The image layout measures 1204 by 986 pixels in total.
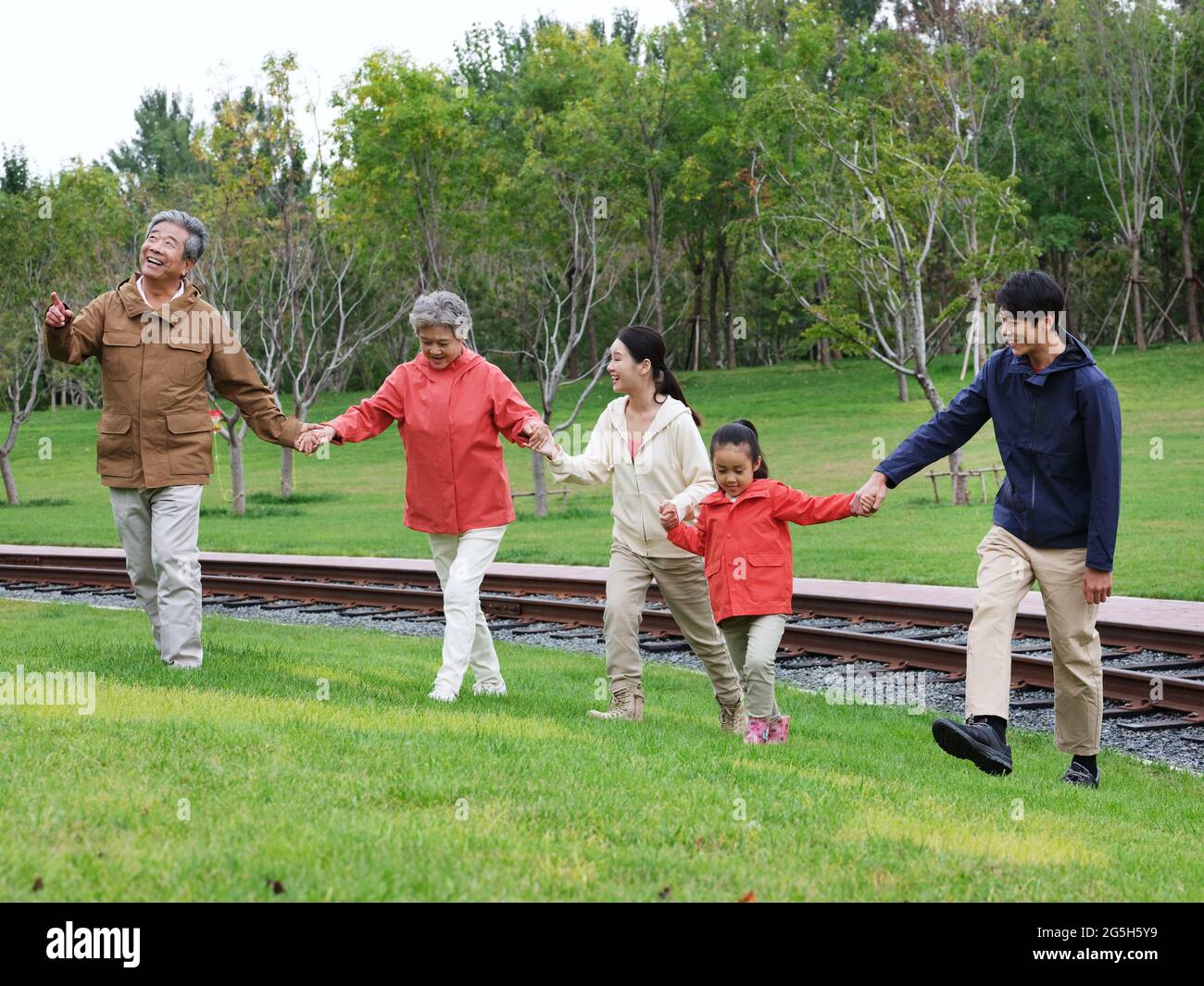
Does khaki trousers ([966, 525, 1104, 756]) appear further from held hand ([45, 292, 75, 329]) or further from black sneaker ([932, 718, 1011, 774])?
held hand ([45, 292, 75, 329])

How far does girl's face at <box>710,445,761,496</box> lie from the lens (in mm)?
6711

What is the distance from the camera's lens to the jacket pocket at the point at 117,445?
24.9ft

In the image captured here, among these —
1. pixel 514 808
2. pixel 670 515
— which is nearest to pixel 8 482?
pixel 670 515

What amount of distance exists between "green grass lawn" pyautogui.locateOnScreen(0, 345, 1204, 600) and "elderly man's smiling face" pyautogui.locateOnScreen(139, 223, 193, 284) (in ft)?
30.4

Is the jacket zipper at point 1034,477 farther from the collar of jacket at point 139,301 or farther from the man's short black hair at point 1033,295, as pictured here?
the collar of jacket at point 139,301

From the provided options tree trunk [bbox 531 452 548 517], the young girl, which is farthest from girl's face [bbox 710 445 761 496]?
tree trunk [bbox 531 452 548 517]

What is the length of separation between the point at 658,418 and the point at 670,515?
560 millimetres

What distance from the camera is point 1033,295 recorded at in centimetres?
616

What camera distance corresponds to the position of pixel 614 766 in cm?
550

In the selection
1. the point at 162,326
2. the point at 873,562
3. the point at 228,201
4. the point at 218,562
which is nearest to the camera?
the point at 162,326

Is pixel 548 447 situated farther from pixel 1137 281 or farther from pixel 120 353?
pixel 1137 281

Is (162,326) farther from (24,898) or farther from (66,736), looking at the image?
(24,898)

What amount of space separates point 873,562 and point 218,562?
8228 millimetres

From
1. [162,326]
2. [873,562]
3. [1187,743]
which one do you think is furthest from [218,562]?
[1187,743]
